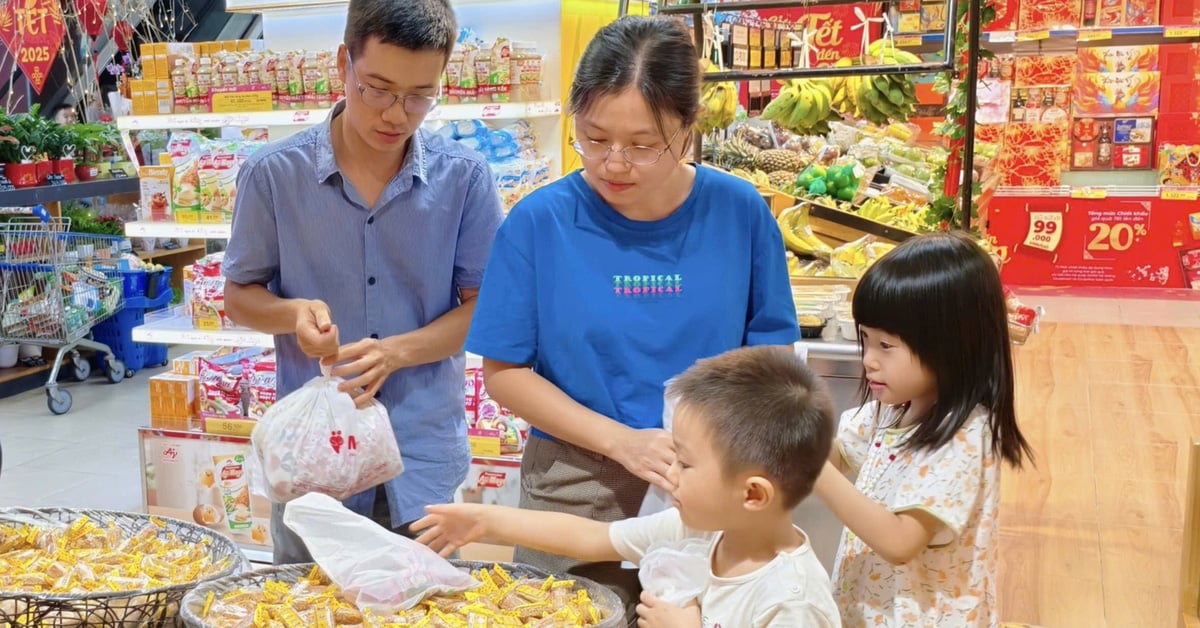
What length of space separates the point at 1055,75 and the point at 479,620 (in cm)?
769

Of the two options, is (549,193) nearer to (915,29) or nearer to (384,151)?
(384,151)

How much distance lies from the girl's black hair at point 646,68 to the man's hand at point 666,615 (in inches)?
26.1

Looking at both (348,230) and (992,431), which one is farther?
(348,230)

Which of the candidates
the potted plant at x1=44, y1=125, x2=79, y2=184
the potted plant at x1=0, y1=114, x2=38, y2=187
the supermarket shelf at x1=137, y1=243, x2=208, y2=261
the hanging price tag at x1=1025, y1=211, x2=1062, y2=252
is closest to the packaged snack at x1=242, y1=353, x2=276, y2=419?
the potted plant at x1=0, y1=114, x2=38, y2=187

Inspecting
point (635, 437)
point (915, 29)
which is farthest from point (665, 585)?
point (915, 29)

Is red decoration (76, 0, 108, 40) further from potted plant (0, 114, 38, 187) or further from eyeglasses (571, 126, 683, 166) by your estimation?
eyeglasses (571, 126, 683, 166)

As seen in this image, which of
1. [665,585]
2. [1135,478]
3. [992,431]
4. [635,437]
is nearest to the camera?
[665,585]

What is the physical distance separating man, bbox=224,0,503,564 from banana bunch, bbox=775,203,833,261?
1872 mm

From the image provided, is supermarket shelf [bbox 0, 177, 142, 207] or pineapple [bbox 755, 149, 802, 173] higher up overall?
pineapple [bbox 755, 149, 802, 173]

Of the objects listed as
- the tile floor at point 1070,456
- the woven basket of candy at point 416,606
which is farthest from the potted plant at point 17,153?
the woven basket of candy at point 416,606

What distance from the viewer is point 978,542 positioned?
1739 mm

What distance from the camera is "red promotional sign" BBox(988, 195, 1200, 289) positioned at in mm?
8031

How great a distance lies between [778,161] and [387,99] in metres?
2.84

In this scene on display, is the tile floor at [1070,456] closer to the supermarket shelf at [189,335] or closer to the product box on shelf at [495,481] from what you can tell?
the supermarket shelf at [189,335]
